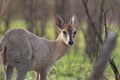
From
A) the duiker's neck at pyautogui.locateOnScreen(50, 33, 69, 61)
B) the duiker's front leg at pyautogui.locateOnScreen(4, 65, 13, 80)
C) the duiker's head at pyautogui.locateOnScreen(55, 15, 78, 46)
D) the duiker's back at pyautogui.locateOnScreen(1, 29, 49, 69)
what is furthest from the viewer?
the duiker's neck at pyautogui.locateOnScreen(50, 33, 69, 61)

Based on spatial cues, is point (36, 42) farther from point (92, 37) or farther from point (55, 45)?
point (92, 37)

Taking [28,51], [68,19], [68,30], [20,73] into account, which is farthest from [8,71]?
[68,19]

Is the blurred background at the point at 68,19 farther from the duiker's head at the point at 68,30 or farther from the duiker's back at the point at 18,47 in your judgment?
the duiker's back at the point at 18,47

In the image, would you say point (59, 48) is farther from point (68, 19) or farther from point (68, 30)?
point (68, 19)

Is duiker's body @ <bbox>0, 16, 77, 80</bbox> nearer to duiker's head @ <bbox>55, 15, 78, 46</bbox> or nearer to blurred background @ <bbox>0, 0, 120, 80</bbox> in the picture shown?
duiker's head @ <bbox>55, 15, 78, 46</bbox>

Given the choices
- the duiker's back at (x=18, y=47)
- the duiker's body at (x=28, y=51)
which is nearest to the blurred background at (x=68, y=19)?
the duiker's body at (x=28, y=51)

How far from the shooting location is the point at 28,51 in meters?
5.85

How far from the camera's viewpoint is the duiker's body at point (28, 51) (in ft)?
18.8

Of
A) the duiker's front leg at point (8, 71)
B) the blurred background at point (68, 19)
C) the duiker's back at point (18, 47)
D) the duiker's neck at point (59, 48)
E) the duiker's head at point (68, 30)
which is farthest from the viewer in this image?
the blurred background at point (68, 19)

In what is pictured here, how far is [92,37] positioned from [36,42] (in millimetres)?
4853

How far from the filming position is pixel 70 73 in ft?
29.9

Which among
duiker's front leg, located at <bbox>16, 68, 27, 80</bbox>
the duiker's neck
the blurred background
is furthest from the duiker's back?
the blurred background

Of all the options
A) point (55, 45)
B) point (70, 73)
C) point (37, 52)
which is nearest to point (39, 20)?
point (70, 73)

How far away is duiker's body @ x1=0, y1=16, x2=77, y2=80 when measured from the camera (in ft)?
18.8
